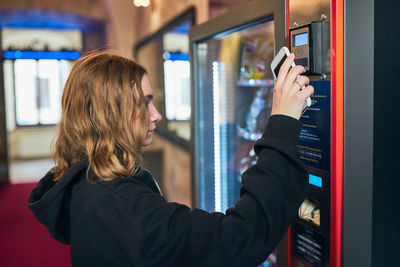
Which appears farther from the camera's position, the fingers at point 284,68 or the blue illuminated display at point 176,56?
the blue illuminated display at point 176,56

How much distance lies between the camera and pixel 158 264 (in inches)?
36.7

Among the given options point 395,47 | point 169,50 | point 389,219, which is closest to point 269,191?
point 389,219

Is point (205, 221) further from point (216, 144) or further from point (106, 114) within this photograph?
point (216, 144)

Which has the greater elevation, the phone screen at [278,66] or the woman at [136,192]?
the phone screen at [278,66]

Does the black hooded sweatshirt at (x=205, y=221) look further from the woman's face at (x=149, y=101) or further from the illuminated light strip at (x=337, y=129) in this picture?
the woman's face at (x=149, y=101)

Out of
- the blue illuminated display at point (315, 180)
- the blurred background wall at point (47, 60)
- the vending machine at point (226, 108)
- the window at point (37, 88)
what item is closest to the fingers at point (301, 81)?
the blue illuminated display at point (315, 180)

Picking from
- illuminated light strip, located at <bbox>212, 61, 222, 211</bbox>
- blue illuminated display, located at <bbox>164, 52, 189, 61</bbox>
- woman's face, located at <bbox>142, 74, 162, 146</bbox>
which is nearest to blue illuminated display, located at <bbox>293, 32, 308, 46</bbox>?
woman's face, located at <bbox>142, 74, 162, 146</bbox>

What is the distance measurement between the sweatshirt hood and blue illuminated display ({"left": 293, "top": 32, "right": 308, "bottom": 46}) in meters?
0.68

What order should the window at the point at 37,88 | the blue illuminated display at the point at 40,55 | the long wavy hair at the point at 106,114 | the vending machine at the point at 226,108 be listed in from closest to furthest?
1. the long wavy hair at the point at 106,114
2. the vending machine at the point at 226,108
3. the blue illuminated display at the point at 40,55
4. the window at the point at 37,88

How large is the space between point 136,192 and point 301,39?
23.5 inches

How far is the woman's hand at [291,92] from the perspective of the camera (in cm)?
96

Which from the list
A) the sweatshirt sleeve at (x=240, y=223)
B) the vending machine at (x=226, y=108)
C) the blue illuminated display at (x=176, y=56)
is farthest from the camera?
the blue illuminated display at (x=176, y=56)

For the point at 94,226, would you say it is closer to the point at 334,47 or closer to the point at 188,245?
the point at 188,245

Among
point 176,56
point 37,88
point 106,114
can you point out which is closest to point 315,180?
point 106,114
